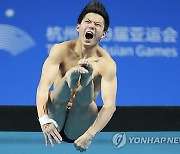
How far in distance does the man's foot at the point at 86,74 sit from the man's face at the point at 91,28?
0.36m

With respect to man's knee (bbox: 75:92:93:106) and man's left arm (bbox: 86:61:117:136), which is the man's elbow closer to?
man's left arm (bbox: 86:61:117:136)

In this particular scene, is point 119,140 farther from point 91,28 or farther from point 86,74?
point 86,74

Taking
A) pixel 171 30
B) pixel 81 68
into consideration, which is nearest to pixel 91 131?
pixel 81 68

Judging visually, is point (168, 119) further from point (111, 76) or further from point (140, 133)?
point (111, 76)

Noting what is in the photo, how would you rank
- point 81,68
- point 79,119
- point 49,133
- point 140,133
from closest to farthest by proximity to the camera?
point 81,68
point 49,133
point 79,119
point 140,133

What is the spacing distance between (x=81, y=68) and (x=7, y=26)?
93 centimetres

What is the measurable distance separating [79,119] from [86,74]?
17.5 inches

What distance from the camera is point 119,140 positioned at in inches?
107

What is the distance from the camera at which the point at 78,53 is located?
2.39 m

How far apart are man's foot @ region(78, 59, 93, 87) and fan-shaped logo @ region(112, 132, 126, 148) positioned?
754 millimetres

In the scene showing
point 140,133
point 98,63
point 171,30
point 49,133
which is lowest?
point 49,133

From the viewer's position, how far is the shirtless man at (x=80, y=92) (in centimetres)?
221

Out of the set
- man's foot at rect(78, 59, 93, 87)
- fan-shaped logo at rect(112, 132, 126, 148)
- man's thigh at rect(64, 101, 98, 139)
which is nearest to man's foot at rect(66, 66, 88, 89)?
man's foot at rect(78, 59, 93, 87)

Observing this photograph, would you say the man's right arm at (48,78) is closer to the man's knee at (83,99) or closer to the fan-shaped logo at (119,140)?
the man's knee at (83,99)
